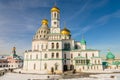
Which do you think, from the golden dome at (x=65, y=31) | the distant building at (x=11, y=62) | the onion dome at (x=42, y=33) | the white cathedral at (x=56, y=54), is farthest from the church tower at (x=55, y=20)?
the distant building at (x=11, y=62)

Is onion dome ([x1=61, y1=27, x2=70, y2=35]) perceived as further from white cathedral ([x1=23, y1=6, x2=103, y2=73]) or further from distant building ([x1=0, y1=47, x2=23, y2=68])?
distant building ([x1=0, y1=47, x2=23, y2=68])

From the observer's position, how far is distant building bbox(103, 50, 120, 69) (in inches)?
2547

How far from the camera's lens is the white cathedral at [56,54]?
176 ft

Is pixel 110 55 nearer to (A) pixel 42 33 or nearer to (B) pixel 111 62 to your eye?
(B) pixel 111 62

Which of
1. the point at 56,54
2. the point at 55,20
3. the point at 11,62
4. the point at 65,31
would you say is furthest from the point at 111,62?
the point at 11,62

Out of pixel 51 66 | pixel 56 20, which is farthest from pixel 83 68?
pixel 56 20

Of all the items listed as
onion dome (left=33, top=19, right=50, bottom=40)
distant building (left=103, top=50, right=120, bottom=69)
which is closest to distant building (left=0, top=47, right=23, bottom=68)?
onion dome (left=33, top=19, right=50, bottom=40)

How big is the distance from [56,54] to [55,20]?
13.4m

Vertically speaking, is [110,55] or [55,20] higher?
[55,20]

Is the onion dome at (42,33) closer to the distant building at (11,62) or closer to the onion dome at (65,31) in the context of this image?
the onion dome at (65,31)

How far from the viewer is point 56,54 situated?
53656 millimetres

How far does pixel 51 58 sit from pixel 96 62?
53.9 feet

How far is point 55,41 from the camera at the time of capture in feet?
179

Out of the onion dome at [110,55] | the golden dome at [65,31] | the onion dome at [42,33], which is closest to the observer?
the onion dome at [42,33]
